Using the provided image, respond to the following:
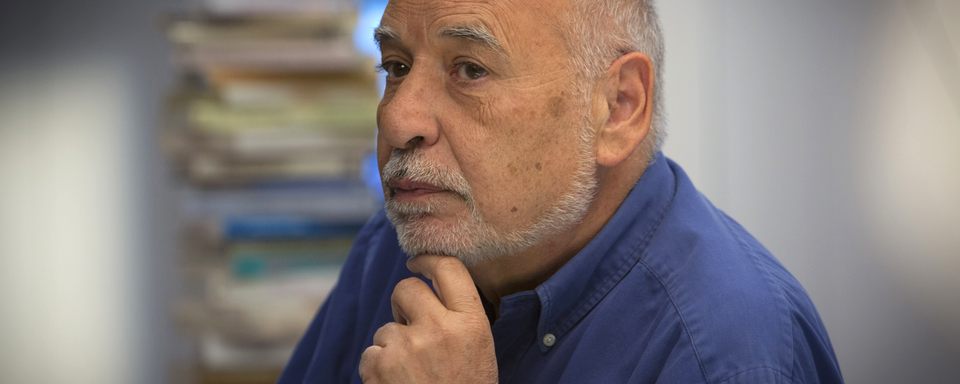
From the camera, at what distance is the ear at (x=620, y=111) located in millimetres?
1103

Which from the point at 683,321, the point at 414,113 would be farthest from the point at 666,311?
the point at 414,113

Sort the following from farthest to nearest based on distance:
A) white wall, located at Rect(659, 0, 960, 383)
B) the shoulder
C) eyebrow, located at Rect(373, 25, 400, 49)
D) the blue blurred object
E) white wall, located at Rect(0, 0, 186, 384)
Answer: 1. white wall, located at Rect(0, 0, 186, 384)
2. the blue blurred object
3. white wall, located at Rect(659, 0, 960, 383)
4. eyebrow, located at Rect(373, 25, 400, 49)
5. the shoulder

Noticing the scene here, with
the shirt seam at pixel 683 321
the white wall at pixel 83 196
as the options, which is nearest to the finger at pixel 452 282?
the shirt seam at pixel 683 321

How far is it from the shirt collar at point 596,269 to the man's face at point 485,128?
0.23 ft

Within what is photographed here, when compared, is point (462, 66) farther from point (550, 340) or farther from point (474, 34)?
point (550, 340)

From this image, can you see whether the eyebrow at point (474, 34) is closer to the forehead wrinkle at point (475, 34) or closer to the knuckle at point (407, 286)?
the forehead wrinkle at point (475, 34)

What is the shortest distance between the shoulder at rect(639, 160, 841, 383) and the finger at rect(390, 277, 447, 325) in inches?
12.6

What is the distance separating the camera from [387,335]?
3.40ft

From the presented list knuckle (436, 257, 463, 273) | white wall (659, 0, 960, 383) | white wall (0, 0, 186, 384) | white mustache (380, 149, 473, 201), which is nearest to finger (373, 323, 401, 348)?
knuckle (436, 257, 463, 273)

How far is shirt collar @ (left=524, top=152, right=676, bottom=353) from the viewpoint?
3.48 feet

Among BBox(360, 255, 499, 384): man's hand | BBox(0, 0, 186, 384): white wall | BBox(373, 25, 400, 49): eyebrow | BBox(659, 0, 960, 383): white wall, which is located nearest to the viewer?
BBox(360, 255, 499, 384): man's hand

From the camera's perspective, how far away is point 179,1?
2.47 meters

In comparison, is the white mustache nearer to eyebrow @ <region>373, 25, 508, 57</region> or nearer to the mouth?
the mouth

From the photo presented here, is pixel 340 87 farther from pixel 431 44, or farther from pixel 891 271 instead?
pixel 891 271
